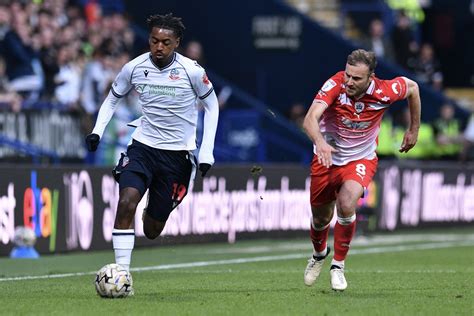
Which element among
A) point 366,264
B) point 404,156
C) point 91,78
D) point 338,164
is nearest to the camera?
point 338,164

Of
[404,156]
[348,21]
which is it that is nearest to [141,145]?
[404,156]

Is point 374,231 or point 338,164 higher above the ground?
point 338,164

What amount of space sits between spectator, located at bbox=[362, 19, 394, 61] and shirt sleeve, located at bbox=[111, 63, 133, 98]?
16.7 meters

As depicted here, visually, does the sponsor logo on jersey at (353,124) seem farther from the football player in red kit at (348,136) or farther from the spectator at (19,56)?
the spectator at (19,56)

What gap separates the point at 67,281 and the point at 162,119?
2.20 meters

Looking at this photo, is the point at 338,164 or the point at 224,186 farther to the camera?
the point at 224,186

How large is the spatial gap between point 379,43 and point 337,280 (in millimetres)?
17058

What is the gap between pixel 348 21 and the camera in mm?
29750

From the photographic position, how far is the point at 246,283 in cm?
1238

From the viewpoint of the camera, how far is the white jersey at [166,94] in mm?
11219

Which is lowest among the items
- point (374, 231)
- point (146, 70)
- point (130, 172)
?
point (374, 231)

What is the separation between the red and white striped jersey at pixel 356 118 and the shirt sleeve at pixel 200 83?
1076 mm

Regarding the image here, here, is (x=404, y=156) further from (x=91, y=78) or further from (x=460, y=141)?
(x=91, y=78)

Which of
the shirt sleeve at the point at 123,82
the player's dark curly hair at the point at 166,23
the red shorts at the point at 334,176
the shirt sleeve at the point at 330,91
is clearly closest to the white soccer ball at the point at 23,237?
the shirt sleeve at the point at 123,82
